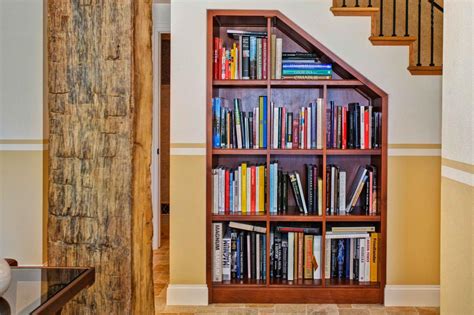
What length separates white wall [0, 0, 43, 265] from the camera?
14.8 feet

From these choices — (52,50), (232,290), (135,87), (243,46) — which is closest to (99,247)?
(135,87)

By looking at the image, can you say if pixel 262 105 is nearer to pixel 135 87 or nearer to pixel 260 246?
pixel 260 246

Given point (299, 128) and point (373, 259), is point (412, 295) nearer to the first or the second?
point (373, 259)

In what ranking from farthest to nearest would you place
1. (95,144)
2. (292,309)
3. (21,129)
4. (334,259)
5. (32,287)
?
(21,129) < (334,259) < (292,309) < (95,144) < (32,287)

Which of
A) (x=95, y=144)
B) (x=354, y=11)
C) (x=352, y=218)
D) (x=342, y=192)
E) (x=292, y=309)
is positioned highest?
(x=354, y=11)

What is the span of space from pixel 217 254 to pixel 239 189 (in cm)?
45

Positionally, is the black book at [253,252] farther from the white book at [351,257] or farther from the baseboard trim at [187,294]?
the white book at [351,257]

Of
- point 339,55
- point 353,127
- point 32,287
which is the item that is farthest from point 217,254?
point 32,287

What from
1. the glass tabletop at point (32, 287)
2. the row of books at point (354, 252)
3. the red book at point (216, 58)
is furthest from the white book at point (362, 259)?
the glass tabletop at point (32, 287)

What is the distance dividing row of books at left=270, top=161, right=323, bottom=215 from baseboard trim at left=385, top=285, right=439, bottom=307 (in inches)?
27.2

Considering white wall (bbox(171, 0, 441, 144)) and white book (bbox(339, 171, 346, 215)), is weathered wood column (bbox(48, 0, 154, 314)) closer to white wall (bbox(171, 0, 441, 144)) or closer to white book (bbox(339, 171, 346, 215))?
white wall (bbox(171, 0, 441, 144))

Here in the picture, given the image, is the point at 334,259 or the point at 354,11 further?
the point at 334,259

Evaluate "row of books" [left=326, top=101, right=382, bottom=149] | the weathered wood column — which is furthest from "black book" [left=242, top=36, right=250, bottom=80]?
the weathered wood column

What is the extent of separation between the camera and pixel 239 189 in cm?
408
